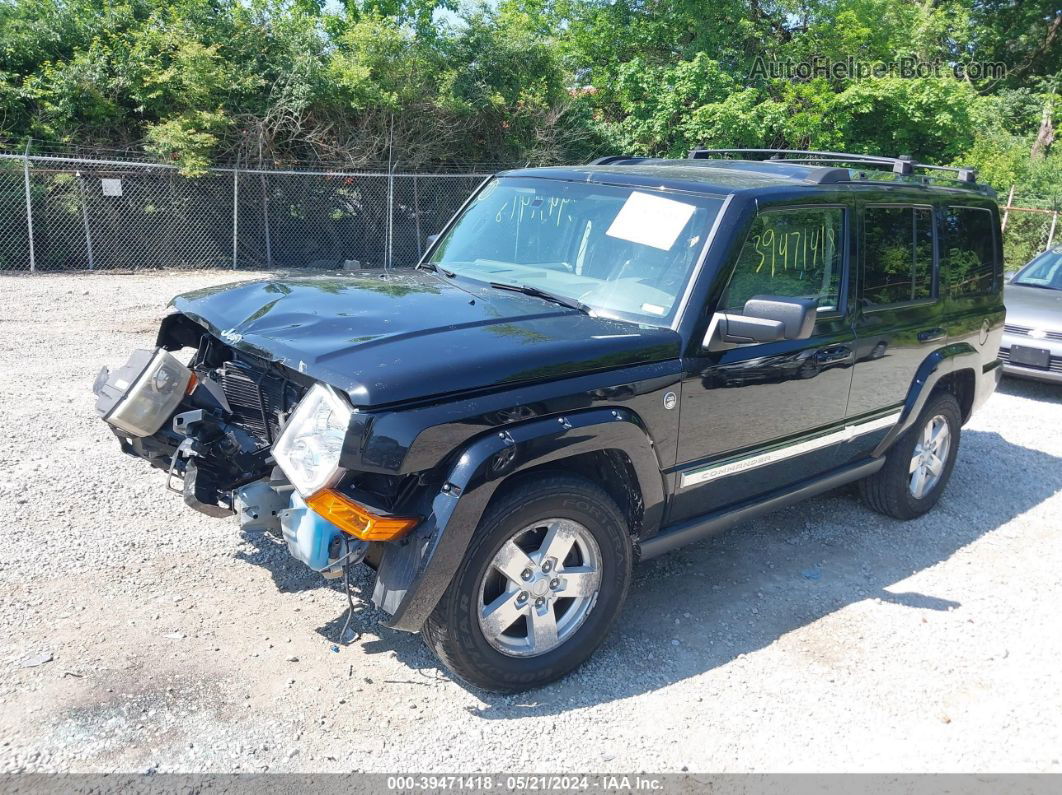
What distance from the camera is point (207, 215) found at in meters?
14.0

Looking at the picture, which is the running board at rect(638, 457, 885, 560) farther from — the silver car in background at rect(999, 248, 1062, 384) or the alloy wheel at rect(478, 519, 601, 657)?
the silver car in background at rect(999, 248, 1062, 384)

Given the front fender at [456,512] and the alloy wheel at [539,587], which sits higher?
the front fender at [456,512]

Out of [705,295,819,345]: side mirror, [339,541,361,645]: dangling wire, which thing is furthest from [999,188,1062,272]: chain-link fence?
[339,541,361,645]: dangling wire

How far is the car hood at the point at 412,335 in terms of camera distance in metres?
2.90

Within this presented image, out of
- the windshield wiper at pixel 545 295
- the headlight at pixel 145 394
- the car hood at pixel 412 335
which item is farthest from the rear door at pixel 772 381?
the headlight at pixel 145 394

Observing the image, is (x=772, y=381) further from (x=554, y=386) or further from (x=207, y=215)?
(x=207, y=215)

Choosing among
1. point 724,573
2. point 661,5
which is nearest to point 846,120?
point 661,5

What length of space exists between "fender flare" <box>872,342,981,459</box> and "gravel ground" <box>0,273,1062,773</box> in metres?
0.66

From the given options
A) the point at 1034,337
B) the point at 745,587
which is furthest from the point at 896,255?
the point at 1034,337

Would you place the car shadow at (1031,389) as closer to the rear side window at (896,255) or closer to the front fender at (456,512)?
the rear side window at (896,255)

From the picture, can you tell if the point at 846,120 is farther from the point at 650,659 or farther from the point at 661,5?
the point at 650,659

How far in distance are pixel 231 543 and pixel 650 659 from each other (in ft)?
7.19

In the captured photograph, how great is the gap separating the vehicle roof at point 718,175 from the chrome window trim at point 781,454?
122 cm

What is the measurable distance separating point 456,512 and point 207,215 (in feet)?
41.7
